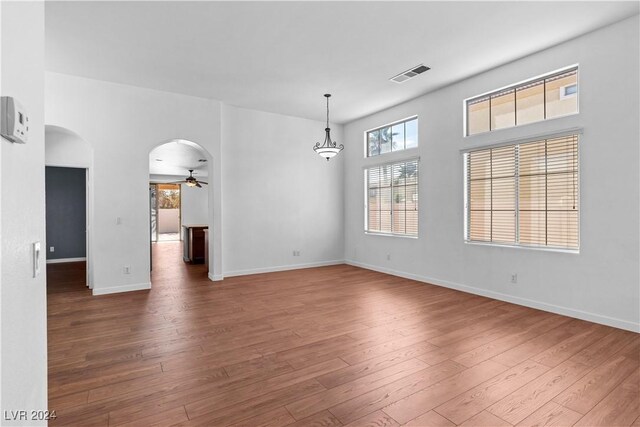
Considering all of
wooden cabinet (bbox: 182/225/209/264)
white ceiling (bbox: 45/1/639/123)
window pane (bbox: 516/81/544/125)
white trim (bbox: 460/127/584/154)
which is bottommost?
wooden cabinet (bbox: 182/225/209/264)

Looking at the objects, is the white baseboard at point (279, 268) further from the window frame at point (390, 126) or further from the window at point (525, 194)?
the window at point (525, 194)

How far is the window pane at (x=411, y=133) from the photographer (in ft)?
20.4

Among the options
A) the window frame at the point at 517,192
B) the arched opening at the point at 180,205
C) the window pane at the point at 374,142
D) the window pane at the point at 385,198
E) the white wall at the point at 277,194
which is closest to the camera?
the window frame at the point at 517,192

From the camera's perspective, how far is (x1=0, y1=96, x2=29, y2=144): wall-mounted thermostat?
0.90 m

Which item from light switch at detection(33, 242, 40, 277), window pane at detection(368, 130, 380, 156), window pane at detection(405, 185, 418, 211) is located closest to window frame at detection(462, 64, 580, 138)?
window pane at detection(405, 185, 418, 211)

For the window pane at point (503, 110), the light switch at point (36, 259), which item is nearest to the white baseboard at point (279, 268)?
the window pane at point (503, 110)

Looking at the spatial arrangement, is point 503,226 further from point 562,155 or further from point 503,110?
point 503,110

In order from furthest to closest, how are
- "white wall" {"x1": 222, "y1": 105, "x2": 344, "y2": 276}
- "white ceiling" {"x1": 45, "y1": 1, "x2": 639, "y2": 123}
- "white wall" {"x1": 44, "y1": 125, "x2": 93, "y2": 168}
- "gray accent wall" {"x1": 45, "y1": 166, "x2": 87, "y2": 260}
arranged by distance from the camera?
"gray accent wall" {"x1": 45, "y1": 166, "x2": 87, "y2": 260} < "white wall" {"x1": 222, "y1": 105, "x2": 344, "y2": 276} < "white wall" {"x1": 44, "y1": 125, "x2": 93, "y2": 168} < "white ceiling" {"x1": 45, "y1": 1, "x2": 639, "y2": 123}

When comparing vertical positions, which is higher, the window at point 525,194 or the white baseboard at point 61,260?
the window at point 525,194

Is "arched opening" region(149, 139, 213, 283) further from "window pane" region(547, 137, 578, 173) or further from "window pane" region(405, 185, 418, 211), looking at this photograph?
"window pane" region(547, 137, 578, 173)

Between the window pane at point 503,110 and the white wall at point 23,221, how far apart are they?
5.18 metres

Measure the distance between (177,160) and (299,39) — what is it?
7567 mm

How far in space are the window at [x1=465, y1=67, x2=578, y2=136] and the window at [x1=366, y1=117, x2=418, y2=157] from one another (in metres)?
1.18

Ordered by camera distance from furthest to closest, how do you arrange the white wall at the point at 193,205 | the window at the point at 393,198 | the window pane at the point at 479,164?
the white wall at the point at 193,205
the window at the point at 393,198
the window pane at the point at 479,164
